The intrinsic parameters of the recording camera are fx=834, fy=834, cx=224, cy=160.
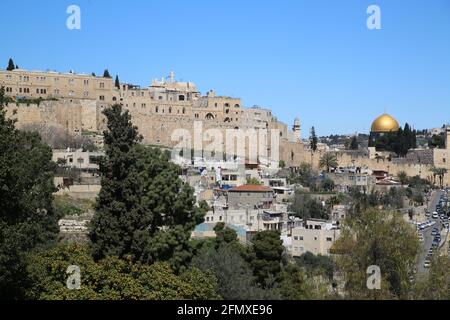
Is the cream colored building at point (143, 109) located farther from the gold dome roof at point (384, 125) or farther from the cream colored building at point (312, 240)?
the cream colored building at point (312, 240)

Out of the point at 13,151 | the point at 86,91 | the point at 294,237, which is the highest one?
the point at 86,91

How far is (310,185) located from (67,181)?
1440cm

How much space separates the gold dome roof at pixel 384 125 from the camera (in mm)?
57969

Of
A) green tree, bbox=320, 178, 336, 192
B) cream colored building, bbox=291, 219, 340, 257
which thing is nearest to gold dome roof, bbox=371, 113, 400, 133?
green tree, bbox=320, 178, 336, 192

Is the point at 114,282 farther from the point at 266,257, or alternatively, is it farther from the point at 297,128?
the point at 297,128

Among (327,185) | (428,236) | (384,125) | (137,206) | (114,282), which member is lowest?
(428,236)

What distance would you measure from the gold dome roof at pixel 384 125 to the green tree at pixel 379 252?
41.8 meters

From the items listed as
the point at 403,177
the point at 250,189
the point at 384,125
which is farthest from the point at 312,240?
the point at 384,125

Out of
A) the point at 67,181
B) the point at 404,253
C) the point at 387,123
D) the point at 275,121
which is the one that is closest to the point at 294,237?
the point at 67,181

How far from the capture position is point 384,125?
58000 mm

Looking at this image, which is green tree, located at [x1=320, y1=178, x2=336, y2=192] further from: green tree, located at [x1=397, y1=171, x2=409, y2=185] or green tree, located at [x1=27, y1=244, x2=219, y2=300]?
green tree, located at [x1=27, y1=244, x2=219, y2=300]

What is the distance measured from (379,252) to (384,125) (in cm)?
4352

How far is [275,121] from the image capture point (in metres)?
52.6

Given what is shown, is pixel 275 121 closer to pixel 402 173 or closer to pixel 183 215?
pixel 402 173
